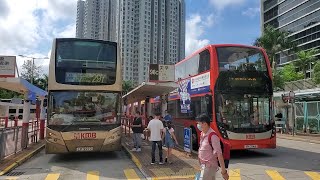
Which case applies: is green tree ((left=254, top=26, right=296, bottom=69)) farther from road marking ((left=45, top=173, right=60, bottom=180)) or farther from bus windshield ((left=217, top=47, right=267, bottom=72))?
road marking ((left=45, top=173, right=60, bottom=180))

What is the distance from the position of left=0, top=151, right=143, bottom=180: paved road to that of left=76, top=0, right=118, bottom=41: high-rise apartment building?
3954 centimetres

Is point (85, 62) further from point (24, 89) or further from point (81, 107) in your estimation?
point (24, 89)

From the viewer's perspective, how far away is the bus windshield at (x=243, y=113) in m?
13.5

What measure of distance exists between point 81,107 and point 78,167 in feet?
7.53

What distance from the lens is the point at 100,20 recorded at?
184 feet

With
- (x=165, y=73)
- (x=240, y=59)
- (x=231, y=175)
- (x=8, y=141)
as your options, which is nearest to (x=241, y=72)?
(x=240, y=59)

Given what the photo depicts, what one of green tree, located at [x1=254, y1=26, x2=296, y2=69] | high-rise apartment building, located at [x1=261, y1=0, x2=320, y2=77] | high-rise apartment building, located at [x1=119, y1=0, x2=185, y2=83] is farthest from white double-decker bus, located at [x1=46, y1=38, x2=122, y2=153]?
high-rise apartment building, located at [x1=261, y1=0, x2=320, y2=77]

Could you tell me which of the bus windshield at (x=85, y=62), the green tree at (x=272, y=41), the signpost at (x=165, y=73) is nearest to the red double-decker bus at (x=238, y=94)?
the bus windshield at (x=85, y=62)

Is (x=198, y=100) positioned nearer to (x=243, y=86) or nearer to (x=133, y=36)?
(x=243, y=86)

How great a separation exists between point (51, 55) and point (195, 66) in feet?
19.4

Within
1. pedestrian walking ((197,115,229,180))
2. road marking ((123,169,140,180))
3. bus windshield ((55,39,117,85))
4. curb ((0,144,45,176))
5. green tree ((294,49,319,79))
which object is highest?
green tree ((294,49,319,79))

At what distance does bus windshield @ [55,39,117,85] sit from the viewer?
13.5 meters

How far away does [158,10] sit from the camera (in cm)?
5253

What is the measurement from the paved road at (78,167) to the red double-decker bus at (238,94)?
365 cm
